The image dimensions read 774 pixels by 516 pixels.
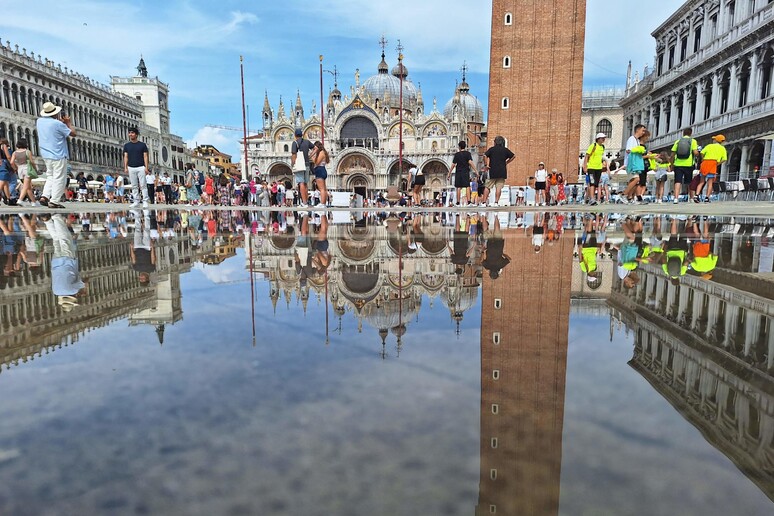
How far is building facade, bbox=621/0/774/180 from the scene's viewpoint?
19828 mm

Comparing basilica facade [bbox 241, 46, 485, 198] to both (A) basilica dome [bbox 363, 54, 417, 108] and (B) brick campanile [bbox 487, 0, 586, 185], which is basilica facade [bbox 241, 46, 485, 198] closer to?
(A) basilica dome [bbox 363, 54, 417, 108]

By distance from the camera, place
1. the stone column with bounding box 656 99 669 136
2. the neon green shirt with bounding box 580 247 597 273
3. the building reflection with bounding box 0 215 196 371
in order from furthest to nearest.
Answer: the stone column with bounding box 656 99 669 136, the neon green shirt with bounding box 580 247 597 273, the building reflection with bounding box 0 215 196 371

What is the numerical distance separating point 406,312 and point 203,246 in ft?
8.23

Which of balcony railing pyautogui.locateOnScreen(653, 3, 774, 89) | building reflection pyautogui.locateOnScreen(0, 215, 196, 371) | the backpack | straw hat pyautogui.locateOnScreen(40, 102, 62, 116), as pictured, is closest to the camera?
building reflection pyautogui.locateOnScreen(0, 215, 196, 371)

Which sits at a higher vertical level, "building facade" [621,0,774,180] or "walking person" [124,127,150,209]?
"building facade" [621,0,774,180]

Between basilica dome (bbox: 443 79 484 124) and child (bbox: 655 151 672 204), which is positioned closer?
child (bbox: 655 151 672 204)

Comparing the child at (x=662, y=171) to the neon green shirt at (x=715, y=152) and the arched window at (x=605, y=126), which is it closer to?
the neon green shirt at (x=715, y=152)

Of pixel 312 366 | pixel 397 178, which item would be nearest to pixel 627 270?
pixel 312 366

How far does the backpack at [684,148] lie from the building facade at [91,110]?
3807 cm

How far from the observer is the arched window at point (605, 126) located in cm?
4503

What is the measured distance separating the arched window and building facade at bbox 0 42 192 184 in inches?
1793

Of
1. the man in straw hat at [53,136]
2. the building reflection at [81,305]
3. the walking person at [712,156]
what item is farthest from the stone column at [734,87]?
the building reflection at [81,305]

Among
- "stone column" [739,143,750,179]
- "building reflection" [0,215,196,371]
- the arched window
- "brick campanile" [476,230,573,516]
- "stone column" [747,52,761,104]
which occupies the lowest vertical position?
"brick campanile" [476,230,573,516]

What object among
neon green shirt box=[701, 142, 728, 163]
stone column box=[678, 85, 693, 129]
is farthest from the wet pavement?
stone column box=[678, 85, 693, 129]
